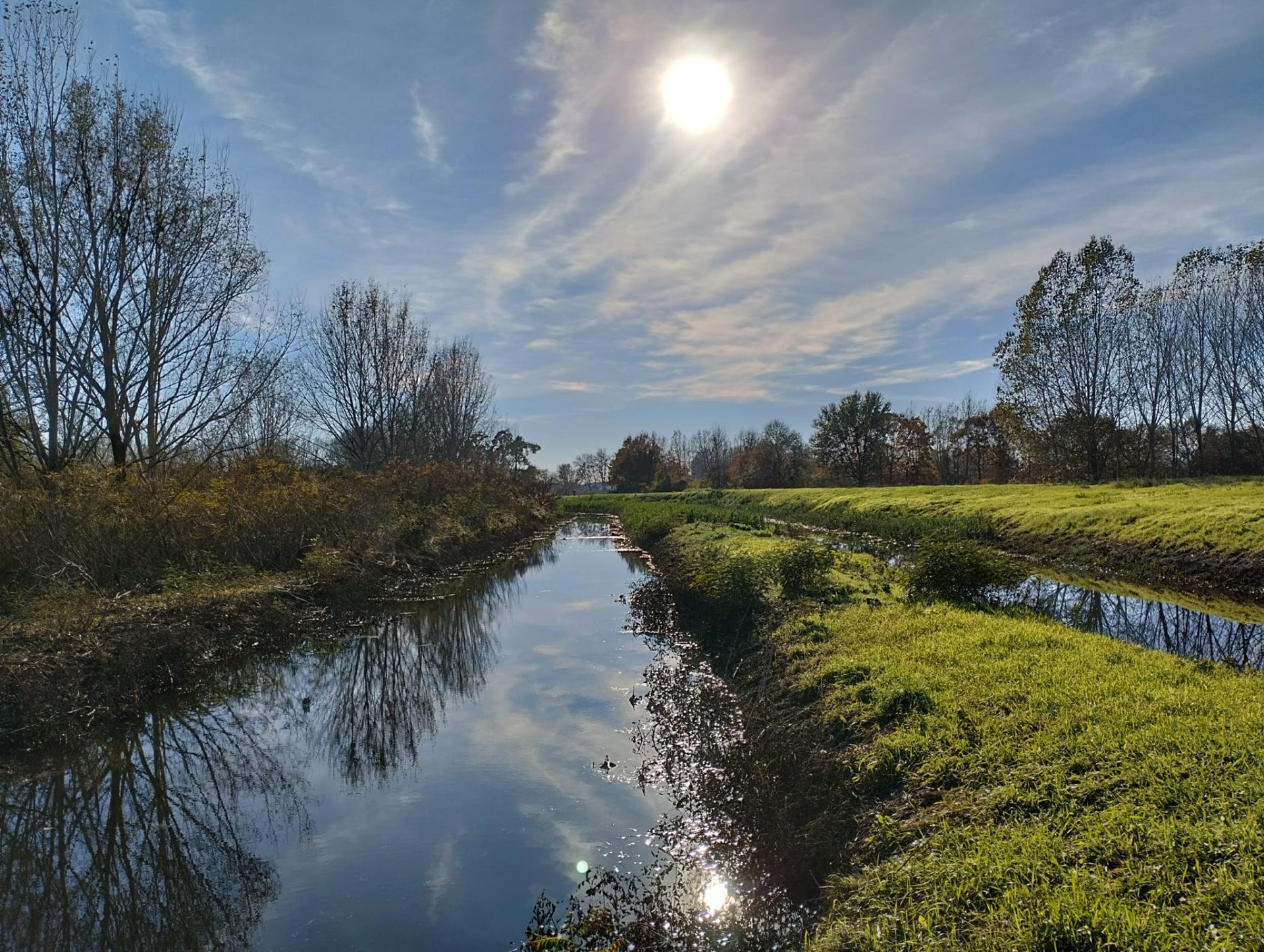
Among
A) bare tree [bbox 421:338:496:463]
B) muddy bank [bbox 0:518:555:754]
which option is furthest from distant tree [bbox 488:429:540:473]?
muddy bank [bbox 0:518:555:754]

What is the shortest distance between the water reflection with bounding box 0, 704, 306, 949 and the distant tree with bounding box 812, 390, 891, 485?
187 feet

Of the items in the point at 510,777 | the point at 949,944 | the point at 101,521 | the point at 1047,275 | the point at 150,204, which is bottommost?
the point at 510,777

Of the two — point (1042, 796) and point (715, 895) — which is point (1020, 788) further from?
point (715, 895)

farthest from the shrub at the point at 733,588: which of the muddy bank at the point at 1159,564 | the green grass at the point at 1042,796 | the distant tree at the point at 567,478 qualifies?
the distant tree at the point at 567,478

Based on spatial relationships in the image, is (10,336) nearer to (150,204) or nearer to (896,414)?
(150,204)

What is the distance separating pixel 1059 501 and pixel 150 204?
28.2m

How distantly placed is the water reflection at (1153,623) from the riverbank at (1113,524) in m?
2.13

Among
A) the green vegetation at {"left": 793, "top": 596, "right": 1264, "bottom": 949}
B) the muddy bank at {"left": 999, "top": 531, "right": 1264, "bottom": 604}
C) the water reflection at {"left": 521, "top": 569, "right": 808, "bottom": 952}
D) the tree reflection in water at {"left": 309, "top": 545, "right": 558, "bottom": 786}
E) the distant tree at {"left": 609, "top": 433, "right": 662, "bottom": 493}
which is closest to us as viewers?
the green vegetation at {"left": 793, "top": 596, "right": 1264, "bottom": 949}

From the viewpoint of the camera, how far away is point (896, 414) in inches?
2351

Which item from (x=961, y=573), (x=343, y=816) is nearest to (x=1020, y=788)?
(x=343, y=816)

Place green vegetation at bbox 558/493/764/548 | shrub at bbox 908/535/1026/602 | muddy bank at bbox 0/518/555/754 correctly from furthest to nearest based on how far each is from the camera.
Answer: green vegetation at bbox 558/493/764/548 < shrub at bbox 908/535/1026/602 < muddy bank at bbox 0/518/555/754

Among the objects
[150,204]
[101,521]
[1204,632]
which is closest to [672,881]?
[1204,632]

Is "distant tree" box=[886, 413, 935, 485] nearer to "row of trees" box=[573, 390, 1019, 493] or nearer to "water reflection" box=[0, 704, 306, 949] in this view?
"row of trees" box=[573, 390, 1019, 493]

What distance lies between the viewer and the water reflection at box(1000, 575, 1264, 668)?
8.64 meters
